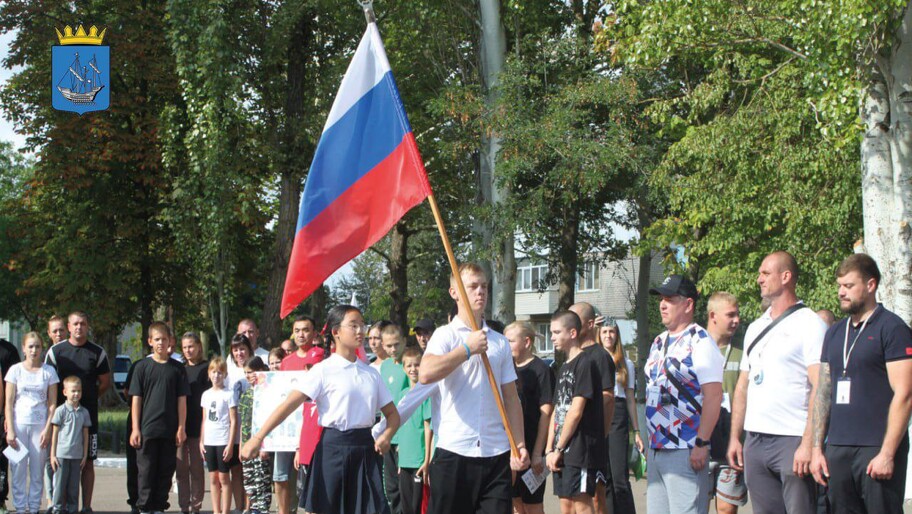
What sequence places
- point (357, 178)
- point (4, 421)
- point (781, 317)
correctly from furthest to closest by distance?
point (4, 421) → point (357, 178) → point (781, 317)

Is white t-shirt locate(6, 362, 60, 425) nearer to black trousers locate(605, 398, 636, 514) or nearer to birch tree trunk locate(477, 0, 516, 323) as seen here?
black trousers locate(605, 398, 636, 514)

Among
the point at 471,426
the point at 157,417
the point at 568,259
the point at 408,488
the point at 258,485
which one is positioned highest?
the point at 568,259

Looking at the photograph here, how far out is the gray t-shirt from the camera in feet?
37.2

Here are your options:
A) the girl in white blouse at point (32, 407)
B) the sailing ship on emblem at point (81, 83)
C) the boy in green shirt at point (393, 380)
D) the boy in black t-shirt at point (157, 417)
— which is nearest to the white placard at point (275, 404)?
the boy in green shirt at point (393, 380)

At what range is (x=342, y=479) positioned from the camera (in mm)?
7094

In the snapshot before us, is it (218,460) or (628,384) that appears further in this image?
(218,460)

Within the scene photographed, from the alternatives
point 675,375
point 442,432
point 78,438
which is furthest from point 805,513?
point 78,438

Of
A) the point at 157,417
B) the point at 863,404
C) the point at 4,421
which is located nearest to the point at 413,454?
the point at 157,417

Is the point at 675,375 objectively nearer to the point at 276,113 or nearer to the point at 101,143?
the point at 276,113

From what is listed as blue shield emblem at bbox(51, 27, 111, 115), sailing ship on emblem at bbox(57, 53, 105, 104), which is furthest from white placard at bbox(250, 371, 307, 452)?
sailing ship on emblem at bbox(57, 53, 105, 104)

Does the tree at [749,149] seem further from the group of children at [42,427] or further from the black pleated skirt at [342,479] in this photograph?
the black pleated skirt at [342,479]

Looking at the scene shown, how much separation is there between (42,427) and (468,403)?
661cm

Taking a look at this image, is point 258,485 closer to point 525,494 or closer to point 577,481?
point 525,494

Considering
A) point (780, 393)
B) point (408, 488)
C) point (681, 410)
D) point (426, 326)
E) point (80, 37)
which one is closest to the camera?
point (780, 393)
